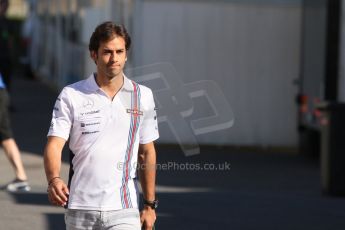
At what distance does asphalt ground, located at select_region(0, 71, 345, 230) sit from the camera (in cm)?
980

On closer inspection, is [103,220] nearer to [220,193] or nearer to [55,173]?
[55,173]

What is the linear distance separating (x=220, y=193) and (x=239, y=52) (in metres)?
6.11

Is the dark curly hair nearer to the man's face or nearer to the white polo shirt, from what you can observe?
the man's face

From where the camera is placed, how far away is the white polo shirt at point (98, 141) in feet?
18.1

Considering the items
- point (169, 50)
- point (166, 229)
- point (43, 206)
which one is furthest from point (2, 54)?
point (166, 229)

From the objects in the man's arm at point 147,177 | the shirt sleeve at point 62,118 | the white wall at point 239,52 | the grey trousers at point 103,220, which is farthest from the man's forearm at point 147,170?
the white wall at point 239,52

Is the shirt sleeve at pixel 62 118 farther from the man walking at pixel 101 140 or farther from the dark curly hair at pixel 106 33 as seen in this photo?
the dark curly hair at pixel 106 33

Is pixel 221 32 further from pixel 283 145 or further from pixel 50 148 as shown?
pixel 50 148

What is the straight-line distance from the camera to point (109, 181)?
18.1ft

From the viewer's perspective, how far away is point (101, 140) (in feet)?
18.1

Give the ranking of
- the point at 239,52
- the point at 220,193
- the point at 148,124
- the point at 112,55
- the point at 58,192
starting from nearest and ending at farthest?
the point at 58,192 < the point at 112,55 < the point at 148,124 < the point at 220,193 < the point at 239,52

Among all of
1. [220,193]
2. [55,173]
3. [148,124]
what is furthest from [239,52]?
[55,173]

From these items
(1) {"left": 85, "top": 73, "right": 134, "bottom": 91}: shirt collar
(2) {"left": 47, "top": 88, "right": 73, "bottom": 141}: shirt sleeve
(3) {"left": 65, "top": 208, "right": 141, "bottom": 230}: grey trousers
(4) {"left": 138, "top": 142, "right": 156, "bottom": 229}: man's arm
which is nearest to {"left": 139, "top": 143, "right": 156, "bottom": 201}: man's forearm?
(4) {"left": 138, "top": 142, "right": 156, "bottom": 229}: man's arm

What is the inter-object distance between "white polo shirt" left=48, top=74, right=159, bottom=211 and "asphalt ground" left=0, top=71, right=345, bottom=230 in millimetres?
3904
